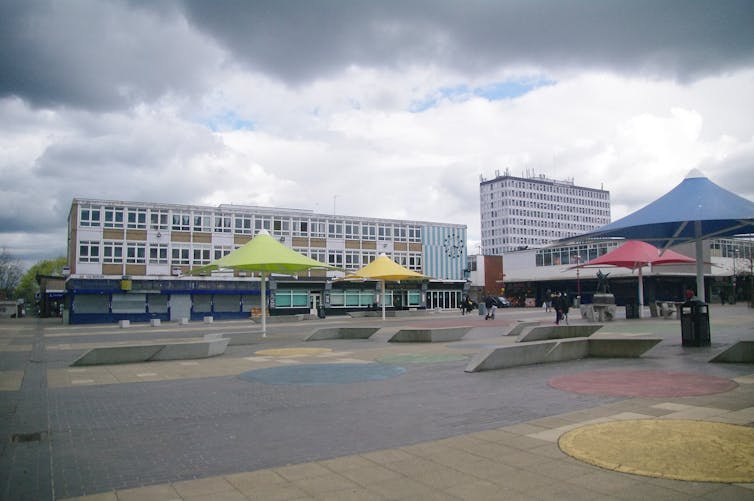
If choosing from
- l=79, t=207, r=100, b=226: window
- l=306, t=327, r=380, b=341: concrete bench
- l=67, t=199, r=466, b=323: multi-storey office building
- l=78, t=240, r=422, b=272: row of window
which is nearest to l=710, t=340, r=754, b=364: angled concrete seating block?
l=306, t=327, r=380, b=341: concrete bench

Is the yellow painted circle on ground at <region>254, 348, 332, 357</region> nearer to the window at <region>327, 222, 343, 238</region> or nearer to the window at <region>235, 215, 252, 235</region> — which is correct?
the window at <region>235, 215, 252, 235</region>

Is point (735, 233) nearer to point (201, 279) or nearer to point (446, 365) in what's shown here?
point (446, 365)

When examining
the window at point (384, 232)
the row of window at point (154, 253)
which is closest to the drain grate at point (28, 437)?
the row of window at point (154, 253)

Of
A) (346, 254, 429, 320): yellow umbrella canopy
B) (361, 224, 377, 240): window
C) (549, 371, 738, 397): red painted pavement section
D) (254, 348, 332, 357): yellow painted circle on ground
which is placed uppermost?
(361, 224, 377, 240): window

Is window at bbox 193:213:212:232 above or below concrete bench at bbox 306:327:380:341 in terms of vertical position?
above

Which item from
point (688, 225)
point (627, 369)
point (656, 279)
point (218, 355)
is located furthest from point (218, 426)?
point (656, 279)

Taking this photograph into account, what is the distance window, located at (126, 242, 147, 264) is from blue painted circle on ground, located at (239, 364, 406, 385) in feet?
142

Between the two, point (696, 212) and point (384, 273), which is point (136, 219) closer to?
point (384, 273)

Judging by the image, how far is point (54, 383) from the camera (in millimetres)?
11891

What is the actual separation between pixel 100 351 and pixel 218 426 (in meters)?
9.61

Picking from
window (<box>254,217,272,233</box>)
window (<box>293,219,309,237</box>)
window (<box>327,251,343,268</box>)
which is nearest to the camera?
window (<box>254,217,272,233</box>)

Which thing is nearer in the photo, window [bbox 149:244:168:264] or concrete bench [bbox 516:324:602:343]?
concrete bench [bbox 516:324:602:343]

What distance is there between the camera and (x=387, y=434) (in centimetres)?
688

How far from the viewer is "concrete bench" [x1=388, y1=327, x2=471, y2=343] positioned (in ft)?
67.7
